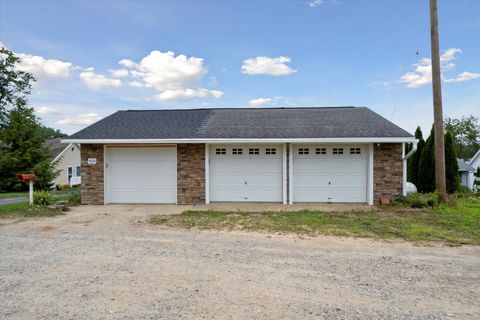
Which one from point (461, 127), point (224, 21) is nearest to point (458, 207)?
point (224, 21)

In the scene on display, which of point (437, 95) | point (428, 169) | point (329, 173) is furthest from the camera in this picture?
point (428, 169)

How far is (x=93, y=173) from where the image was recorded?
35.6ft

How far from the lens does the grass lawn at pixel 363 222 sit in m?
6.38

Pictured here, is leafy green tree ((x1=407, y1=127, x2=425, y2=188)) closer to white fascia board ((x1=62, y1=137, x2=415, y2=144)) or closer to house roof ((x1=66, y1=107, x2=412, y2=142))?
house roof ((x1=66, y1=107, x2=412, y2=142))

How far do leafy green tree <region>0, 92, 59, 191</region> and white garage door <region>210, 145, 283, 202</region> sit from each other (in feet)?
47.1

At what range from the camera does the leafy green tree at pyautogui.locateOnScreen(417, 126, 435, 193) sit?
580 inches

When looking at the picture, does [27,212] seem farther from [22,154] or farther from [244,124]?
[22,154]

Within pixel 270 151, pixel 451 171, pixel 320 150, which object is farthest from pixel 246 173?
pixel 451 171

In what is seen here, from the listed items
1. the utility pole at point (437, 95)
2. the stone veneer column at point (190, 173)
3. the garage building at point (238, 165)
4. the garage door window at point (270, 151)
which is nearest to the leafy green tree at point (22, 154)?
the garage building at point (238, 165)

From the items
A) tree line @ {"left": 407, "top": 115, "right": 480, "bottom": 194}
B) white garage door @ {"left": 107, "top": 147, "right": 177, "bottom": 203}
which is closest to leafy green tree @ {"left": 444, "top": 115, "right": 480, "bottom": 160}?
tree line @ {"left": 407, "top": 115, "right": 480, "bottom": 194}

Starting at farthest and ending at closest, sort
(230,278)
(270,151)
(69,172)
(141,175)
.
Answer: (69,172) < (141,175) < (270,151) < (230,278)

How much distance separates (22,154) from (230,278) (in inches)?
828

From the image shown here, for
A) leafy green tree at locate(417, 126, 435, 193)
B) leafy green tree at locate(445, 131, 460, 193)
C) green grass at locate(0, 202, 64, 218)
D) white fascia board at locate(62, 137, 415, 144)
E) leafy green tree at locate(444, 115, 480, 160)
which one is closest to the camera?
green grass at locate(0, 202, 64, 218)

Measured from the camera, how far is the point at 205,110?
14094mm
